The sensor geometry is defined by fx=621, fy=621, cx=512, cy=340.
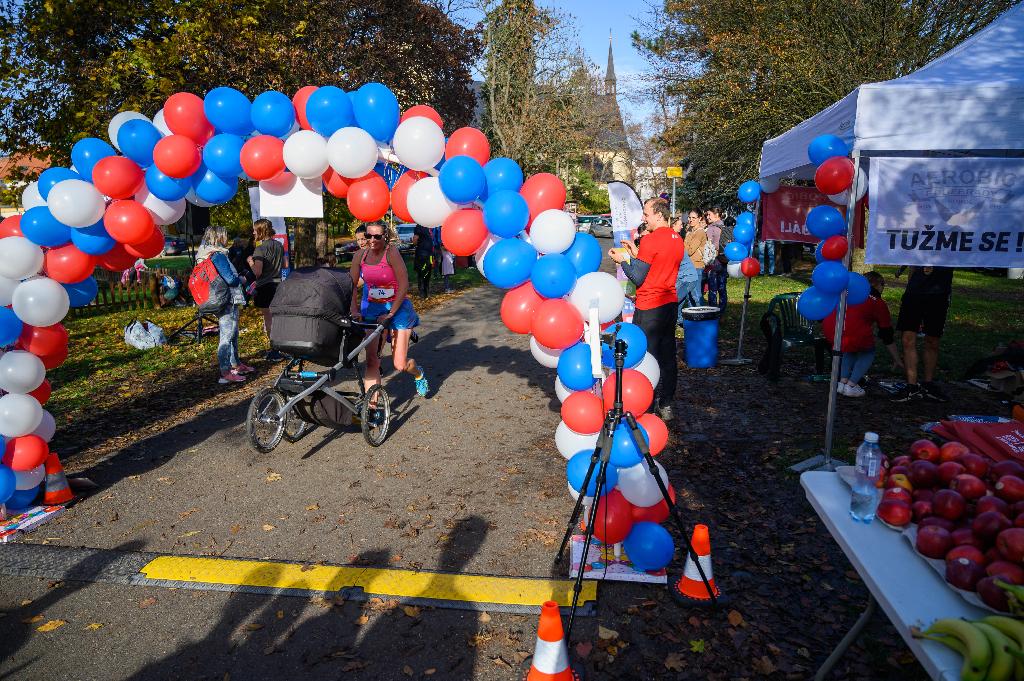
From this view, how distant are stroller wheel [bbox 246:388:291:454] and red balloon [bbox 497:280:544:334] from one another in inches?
106

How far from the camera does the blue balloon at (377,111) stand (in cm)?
468

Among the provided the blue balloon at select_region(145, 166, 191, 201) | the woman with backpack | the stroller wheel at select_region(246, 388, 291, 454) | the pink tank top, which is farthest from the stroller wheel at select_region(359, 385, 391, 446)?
the woman with backpack

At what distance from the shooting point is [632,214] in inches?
361

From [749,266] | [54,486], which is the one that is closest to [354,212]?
[54,486]

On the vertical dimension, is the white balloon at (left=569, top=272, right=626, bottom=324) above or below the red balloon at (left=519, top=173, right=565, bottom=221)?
below

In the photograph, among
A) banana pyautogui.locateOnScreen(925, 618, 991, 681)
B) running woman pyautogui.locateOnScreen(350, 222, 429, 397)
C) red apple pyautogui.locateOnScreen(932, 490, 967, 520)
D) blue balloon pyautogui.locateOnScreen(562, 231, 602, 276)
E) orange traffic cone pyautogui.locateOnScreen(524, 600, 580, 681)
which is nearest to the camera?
banana pyautogui.locateOnScreen(925, 618, 991, 681)

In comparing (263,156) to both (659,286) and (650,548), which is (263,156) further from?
(650,548)

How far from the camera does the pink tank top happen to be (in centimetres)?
685

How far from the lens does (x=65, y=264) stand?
4832 millimetres

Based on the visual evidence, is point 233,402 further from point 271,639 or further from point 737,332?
point 737,332

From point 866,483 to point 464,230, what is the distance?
113 inches

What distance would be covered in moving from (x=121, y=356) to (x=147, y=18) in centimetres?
892

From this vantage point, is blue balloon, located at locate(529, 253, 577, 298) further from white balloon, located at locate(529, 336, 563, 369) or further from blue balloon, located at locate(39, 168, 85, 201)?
blue balloon, located at locate(39, 168, 85, 201)

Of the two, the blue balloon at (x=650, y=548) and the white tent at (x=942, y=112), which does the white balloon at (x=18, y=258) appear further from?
the white tent at (x=942, y=112)
